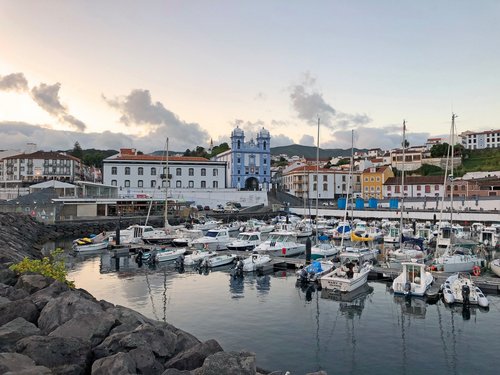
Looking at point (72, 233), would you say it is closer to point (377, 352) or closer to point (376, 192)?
point (377, 352)

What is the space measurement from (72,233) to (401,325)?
165ft

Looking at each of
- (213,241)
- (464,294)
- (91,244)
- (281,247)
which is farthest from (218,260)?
(464,294)

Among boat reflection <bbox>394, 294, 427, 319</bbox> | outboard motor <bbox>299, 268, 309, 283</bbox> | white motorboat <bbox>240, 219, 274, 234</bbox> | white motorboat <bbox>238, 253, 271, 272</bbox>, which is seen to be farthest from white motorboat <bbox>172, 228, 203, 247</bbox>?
boat reflection <bbox>394, 294, 427, 319</bbox>

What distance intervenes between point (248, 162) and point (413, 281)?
3005 inches

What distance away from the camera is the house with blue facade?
98.2 meters

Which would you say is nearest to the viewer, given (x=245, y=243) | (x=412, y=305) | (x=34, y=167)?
(x=412, y=305)

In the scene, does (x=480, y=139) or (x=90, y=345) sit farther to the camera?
(x=480, y=139)

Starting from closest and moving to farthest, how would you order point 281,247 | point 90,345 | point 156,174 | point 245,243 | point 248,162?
point 90,345 < point 281,247 < point 245,243 < point 156,174 < point 248,162

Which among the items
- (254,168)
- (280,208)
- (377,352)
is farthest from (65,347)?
(254,168)

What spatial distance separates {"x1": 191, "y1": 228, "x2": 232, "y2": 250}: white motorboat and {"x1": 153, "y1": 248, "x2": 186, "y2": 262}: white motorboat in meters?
4.75

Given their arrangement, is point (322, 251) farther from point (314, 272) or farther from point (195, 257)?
point (195, 257)

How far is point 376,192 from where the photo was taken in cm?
10175

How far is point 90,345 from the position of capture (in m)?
10.6

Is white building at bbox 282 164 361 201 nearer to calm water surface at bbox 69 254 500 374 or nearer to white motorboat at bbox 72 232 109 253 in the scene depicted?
white motorboat at bbox 72 232 109 253
